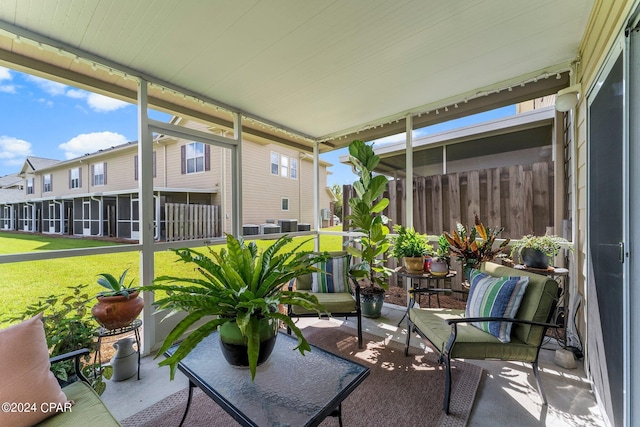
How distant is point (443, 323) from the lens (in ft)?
7.34

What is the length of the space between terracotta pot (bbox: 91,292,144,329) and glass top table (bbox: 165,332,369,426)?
38.1 inches

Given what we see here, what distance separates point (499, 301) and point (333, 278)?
176 cm

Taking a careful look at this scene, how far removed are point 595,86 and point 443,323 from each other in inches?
84.2

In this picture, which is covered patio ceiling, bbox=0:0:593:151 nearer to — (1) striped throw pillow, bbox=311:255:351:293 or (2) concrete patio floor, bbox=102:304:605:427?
(1) striped throw pillow, bbox=311:255:351:293

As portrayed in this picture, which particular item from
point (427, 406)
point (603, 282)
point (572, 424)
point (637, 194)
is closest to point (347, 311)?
point (427, 406)

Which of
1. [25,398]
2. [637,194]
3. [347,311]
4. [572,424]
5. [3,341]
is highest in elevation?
[637,194]

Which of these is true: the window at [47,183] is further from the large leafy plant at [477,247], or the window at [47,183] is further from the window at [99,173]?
the large leafy plant at [477,247]

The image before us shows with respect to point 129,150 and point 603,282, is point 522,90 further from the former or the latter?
point 129,150

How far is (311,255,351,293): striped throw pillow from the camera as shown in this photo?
10.6 ft

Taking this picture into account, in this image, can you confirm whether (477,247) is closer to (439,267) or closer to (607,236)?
(439,267)

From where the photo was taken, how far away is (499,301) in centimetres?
201

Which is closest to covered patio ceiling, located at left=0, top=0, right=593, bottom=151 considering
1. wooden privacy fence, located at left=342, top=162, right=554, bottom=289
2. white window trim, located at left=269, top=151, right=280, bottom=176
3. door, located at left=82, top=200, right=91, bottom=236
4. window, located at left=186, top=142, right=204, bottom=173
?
wooden privacy fence, located at left=342, top=162, right=554, bottom=289

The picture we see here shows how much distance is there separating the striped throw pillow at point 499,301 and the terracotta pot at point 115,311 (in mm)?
2876

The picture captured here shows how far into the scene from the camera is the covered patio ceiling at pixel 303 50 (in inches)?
73.4
